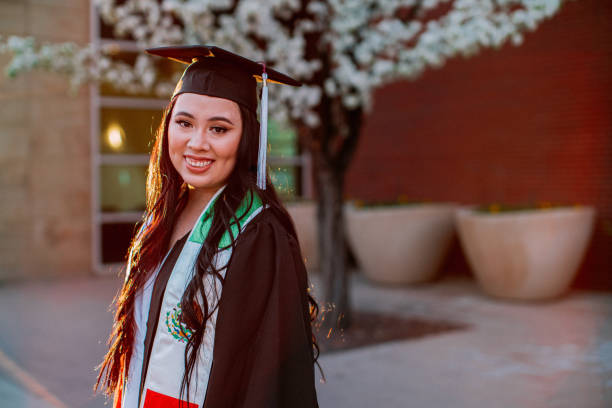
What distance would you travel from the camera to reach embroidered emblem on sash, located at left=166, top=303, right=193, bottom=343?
166 cm

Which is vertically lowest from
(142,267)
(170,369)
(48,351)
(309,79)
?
(48,351)

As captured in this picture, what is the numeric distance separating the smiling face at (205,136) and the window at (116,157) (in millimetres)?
7983

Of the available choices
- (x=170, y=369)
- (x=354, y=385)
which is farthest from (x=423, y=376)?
(x=170, y=369)

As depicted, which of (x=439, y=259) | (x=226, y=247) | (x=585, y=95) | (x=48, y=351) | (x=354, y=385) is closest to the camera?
(x=226, y=247)

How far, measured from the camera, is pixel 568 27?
25.2 feet

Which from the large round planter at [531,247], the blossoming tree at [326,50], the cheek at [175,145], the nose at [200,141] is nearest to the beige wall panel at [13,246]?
the blossoming tree at [326,50]

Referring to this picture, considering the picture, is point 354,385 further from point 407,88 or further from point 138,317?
point 407,88

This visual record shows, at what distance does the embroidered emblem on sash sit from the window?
320 inches

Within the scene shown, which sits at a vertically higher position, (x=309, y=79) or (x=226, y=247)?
(x=309, y=79)

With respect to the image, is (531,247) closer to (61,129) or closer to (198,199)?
(198,199)

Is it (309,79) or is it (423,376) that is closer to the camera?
(423,376)

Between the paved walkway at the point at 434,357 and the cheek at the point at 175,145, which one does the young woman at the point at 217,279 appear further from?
the paved walkway at the point at 434,357

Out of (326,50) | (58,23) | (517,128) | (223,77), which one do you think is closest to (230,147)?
(223,77)

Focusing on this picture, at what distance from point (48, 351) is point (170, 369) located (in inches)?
161
